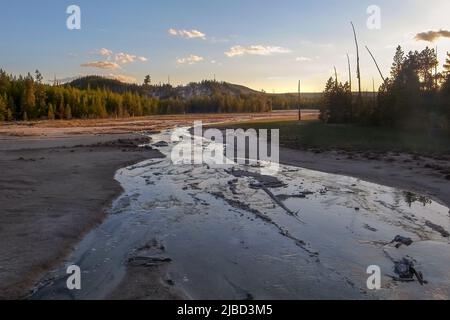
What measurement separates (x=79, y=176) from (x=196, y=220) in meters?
8.80

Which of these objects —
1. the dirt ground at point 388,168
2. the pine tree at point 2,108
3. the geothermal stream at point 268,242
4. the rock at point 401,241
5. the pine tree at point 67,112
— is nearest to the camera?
the geothermal stream at point 268,242

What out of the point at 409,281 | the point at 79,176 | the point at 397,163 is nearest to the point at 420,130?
the point at 397,163

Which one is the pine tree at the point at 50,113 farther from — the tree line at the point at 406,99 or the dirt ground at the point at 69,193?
the dirt ground at the point at 69,193

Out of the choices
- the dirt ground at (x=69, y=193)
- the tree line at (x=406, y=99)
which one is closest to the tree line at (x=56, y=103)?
the tree line at (x=406, y=99)

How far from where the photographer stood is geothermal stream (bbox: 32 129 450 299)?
777 centimetres

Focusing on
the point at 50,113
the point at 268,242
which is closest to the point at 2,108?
the point at 50,113

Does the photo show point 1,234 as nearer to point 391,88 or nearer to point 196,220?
point 196,220

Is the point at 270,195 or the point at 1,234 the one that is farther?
the point at 270,195

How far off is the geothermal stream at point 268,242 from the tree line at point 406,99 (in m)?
26.0

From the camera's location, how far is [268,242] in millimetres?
10594

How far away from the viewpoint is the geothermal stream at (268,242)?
7766 millimetres

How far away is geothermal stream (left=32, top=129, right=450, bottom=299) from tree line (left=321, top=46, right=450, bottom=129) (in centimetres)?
2599

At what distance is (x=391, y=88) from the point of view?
4541 cm

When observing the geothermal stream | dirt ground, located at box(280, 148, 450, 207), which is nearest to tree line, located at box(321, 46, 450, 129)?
dirt ground, located at box(280, 148, 450, 207)
